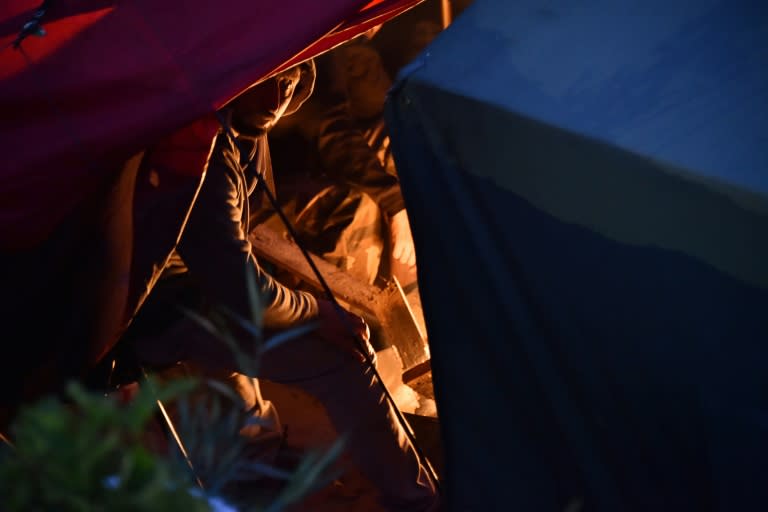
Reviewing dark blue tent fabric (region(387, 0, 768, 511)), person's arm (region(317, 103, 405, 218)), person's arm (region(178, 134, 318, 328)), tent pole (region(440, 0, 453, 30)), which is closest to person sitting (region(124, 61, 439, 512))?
person's arm (region(178, 134, 318, 328))

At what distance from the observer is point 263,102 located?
2170 millimetres

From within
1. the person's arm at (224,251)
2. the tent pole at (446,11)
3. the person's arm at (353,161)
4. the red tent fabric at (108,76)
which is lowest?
the person's arm at (353,161)

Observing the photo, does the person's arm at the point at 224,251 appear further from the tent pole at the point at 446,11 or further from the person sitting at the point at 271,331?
the tent pole at the point at 446,11

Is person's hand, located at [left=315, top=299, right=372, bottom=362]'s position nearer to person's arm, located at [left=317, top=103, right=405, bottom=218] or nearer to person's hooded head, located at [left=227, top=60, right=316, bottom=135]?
person's hooded head, located at [left=227, top=60, right=316, bottom=135]

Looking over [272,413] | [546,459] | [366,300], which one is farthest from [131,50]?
[366,300]

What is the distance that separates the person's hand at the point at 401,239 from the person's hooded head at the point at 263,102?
1317mm

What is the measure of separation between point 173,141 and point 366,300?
1364mm

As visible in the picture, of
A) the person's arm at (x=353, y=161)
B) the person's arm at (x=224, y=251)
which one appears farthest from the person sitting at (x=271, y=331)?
the person's arm at (x=353, y=161)

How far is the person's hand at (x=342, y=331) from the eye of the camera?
2.17m

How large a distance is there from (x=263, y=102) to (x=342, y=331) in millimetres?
660

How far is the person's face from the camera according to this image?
7.06 ft

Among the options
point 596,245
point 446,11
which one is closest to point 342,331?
point 596,245

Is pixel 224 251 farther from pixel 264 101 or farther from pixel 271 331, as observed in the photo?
pixel 264 101

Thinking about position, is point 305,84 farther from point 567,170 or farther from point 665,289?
point 665,289
